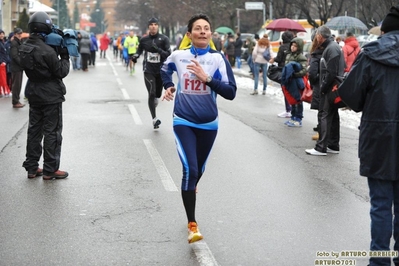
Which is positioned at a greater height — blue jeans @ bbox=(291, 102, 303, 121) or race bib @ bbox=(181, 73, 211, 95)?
race bib @ bbox=(181, 73, 211, 95)

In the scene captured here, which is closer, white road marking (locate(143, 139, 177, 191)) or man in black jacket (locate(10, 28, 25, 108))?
white road marking (locate(143, 139, 177, 191))

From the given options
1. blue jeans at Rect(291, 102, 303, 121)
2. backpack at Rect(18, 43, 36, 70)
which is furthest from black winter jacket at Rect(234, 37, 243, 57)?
backpack at Rect(18, 43, 36, 70)

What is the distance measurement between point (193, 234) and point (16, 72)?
1278 cm

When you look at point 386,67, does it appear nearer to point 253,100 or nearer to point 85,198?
point 85,198

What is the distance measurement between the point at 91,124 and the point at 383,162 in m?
9.70

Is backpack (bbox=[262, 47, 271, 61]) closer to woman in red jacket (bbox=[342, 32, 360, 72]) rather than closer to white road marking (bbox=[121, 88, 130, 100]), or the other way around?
woman in red jacket (bbox=[342, 32, 360, 72])

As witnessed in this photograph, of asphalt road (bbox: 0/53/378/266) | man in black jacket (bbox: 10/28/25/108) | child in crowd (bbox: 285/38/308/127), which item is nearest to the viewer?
asphalt road (bbox: 0/53/378/266)

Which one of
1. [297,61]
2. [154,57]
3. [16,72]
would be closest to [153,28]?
[154,57]

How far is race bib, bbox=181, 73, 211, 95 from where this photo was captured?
19.3ft

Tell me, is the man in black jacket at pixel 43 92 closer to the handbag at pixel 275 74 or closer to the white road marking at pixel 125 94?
the handbag at pixel 275 74

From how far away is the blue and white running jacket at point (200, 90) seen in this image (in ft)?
19.2

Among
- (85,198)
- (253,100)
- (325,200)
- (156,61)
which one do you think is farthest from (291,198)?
(253,100)

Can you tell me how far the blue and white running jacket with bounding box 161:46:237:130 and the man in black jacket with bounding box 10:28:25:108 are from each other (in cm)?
1200

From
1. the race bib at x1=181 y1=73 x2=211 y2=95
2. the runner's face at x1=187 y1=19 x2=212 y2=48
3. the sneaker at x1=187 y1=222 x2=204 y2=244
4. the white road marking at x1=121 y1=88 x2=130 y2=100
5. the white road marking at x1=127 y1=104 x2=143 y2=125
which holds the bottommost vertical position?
the white road marking at x1=121 y1=88 x2=130 y2=100
